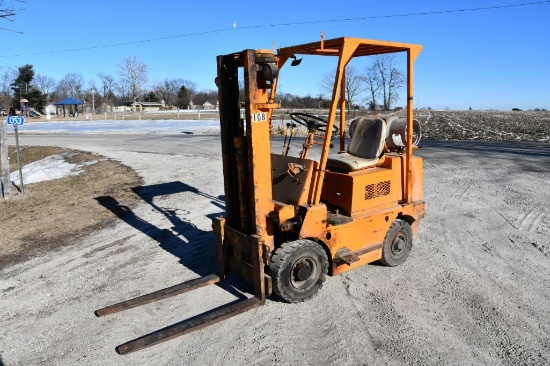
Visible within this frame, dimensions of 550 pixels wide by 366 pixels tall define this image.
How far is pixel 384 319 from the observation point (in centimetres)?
473

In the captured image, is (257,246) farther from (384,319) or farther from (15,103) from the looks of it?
(15,103)

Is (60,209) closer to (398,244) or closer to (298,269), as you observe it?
(298,269)

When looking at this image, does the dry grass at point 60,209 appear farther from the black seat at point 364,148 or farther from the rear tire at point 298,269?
the black seat at point 364,148

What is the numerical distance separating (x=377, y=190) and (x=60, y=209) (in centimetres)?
750

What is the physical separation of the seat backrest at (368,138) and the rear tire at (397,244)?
1020 mm

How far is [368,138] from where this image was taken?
5984 mm

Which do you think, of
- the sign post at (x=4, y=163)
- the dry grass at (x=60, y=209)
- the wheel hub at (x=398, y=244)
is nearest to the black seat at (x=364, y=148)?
the wheel hub at (x=398, y=244)

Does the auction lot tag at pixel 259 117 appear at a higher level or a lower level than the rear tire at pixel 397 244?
higher

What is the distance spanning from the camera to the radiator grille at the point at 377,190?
5.59 meters

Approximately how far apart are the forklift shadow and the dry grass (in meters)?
0.32

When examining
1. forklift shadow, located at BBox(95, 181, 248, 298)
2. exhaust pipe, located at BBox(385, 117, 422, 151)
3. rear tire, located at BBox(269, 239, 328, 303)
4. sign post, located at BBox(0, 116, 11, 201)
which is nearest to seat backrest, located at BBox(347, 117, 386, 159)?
exhaust pipe, located at BBox(385, 117, 422, 151)

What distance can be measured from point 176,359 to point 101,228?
5078 mm

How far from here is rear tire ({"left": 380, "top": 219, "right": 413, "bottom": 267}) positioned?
19.6ft

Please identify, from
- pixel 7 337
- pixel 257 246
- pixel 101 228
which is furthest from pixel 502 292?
pixel 101 228
